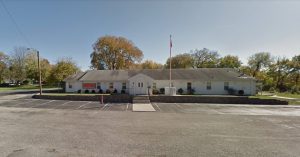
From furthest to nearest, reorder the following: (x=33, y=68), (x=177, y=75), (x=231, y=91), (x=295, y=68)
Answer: (x=33, y=68) < (x=295, y=68) < (x=177, y=75) < (x=231, y=91)

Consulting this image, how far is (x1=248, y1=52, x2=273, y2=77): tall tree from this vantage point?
47.1 metres

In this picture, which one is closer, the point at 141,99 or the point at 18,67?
the point at 141,99

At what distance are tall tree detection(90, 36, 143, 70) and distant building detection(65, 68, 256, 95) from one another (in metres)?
18.0

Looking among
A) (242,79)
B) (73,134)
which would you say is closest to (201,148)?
(73,134)

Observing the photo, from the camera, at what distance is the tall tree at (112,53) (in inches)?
1843

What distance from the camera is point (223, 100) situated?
69.1 feet

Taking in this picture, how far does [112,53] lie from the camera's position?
156ft

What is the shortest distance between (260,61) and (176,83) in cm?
3477

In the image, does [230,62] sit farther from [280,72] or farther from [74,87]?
[74,87]

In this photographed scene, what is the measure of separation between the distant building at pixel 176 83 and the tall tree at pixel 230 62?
21.0 metres

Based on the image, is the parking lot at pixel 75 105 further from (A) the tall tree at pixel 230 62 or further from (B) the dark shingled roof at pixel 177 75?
(A) the tall tree at pixel 230 62

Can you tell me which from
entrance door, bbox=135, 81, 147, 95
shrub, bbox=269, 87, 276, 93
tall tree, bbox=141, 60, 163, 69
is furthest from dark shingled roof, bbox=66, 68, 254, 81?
tall tree, bbox=141, 60, 163, 69

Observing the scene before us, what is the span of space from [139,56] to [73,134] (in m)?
45.6

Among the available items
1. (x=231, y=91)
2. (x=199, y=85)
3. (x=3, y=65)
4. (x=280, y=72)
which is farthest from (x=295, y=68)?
(x=3, y=65)
